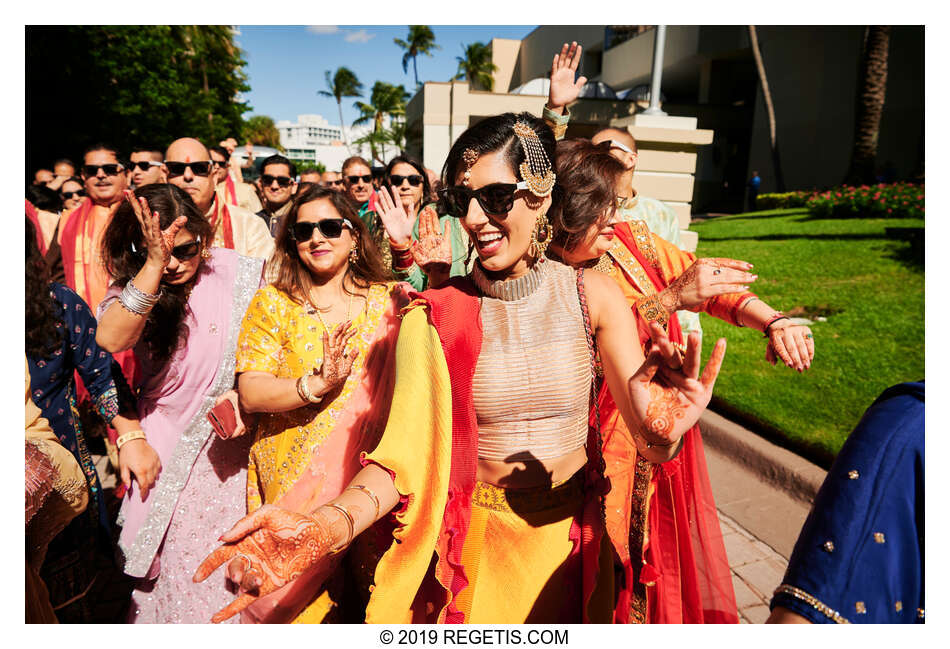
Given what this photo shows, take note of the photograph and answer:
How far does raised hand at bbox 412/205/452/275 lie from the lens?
2.23m

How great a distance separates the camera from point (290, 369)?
6.59ft

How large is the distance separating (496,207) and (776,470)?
319 cm

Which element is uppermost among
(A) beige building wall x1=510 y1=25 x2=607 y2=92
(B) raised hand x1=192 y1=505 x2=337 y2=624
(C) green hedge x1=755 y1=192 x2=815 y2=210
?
(A) beige building wall x1=510 y1=25 x2=607 y2=92

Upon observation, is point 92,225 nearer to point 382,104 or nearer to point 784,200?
point 784,200

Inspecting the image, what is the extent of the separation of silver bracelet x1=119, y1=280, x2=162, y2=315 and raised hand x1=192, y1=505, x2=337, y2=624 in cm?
133

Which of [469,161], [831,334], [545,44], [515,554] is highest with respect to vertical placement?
[545,44]

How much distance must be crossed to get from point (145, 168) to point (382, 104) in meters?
41.9

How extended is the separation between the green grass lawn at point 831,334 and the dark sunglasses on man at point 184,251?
376cm

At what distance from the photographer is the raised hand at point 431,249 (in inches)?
87.7

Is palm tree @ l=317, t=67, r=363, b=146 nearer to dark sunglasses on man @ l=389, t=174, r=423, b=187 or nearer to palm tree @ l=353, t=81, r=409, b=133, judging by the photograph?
palm tree @ l=353, t=81, r=409, b=133

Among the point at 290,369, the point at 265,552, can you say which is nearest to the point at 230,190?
the point at 290,369

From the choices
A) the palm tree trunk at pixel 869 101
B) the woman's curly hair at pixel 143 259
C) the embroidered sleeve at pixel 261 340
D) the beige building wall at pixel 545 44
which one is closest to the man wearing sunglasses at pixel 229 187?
the woman's curly hair at pixel 143 259

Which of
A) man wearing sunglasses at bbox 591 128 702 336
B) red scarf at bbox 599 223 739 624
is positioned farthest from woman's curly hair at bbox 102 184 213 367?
man wearing sunglasses at bbox 591 128 702 336
